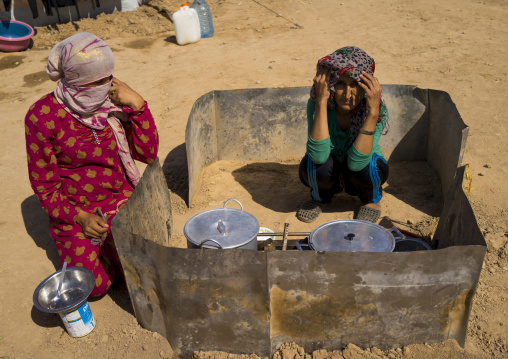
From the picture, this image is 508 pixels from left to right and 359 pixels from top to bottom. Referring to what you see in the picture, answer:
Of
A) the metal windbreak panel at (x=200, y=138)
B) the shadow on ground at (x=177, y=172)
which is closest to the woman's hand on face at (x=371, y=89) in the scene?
the metal windbreak panel at (x=200, y=138)

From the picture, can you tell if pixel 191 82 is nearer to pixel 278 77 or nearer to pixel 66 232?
pixel 278 77

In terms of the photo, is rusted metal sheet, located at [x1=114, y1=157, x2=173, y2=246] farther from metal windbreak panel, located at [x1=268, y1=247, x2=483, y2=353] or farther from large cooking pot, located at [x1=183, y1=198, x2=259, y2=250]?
metal windbreak panel, located at [x1=268, y1=247, x2=483, y2=353]

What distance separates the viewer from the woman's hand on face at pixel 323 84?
3109 mm

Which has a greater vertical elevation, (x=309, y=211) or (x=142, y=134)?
(x=142, y=134)

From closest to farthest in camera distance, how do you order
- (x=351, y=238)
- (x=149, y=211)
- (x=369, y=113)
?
(x=351, y=238)
(x=149, y=211)
(x=369, y=113)

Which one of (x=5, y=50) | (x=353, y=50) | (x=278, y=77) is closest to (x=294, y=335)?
(x=353, y=50)

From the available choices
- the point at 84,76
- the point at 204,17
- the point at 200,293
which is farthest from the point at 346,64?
the point at 204,17

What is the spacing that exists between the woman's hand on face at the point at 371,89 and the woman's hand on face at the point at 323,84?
21cm

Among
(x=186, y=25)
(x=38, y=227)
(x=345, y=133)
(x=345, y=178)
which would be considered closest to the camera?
(x=345, y=133)

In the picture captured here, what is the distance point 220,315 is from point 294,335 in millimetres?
400

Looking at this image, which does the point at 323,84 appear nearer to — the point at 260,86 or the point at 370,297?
the point at 370,297

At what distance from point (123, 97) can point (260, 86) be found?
3.12 m

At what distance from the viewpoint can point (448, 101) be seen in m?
3.77

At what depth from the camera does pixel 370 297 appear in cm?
232
